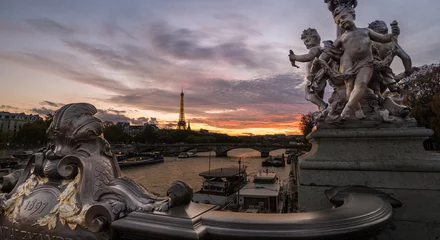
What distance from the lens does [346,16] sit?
3.89 metres

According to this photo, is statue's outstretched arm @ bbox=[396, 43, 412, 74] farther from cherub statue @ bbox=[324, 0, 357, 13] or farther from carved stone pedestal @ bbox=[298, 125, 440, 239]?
carved stone pedestal @ bbox=[298, 125, 440, 239]

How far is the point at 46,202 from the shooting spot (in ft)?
6.57

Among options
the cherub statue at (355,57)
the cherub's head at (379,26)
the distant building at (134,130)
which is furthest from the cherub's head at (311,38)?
the distant building at (134,130)

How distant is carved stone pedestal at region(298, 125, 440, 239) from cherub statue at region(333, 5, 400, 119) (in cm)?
41

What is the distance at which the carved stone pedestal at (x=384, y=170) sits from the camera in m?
3.04

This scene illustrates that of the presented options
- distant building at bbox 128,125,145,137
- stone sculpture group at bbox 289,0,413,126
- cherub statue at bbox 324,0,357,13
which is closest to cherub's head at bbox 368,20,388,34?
stone sculpture group at bbox 289,0,413,126

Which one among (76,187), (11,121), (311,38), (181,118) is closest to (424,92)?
(311,38)

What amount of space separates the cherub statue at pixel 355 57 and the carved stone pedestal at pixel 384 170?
41 cm

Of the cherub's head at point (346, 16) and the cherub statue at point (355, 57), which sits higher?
the cherub's head at point (346, 16)

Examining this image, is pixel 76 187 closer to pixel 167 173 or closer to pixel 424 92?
pixel 424 92

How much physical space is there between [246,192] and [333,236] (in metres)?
11.9

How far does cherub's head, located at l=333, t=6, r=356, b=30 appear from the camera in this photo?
12.7 ft

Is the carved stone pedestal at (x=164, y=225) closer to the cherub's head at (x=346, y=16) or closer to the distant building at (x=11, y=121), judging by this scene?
the cherub's head at (x=346, y=16)

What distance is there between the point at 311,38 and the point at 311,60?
1.51 ft
